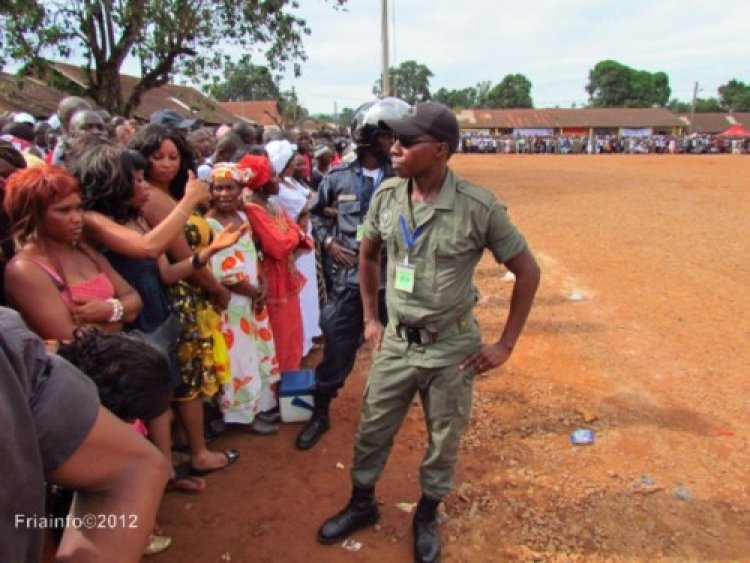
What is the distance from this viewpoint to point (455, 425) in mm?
2486

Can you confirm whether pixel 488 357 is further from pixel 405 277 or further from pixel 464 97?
pixel 464 97

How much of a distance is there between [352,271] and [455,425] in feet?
3.89

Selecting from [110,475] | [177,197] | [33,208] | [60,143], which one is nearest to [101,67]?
[60,143]

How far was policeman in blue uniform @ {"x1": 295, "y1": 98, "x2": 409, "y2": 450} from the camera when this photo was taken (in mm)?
3330

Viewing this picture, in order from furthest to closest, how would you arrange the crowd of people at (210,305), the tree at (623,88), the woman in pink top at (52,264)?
the tree at (623,88)
the woman in pink top at (52,264)
the crowd of people at (210,305)

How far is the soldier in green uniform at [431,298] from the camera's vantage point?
232cm

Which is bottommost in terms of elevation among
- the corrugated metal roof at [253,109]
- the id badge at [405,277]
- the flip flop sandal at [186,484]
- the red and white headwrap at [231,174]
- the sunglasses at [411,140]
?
the flip flop sandal at [186,484]

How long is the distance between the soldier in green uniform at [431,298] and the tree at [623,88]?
94.6m

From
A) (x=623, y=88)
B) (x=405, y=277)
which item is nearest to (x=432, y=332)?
(x=405, y=277)

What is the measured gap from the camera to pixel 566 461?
332 centimetres

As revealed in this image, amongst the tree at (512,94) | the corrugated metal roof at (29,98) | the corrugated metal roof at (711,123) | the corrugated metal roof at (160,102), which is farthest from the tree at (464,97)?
the corrugated metal roof at (29,98)

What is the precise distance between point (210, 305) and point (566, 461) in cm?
224

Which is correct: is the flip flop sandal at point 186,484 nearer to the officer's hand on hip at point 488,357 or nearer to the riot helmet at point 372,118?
the officer's hand on hip at point 488,357

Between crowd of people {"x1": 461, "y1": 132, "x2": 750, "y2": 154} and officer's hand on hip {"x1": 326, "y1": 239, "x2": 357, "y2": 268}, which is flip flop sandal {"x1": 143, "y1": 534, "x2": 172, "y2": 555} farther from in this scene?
crowd of people {"x1": 461, "y1": 132, "x2": 750, "y2": 154}
